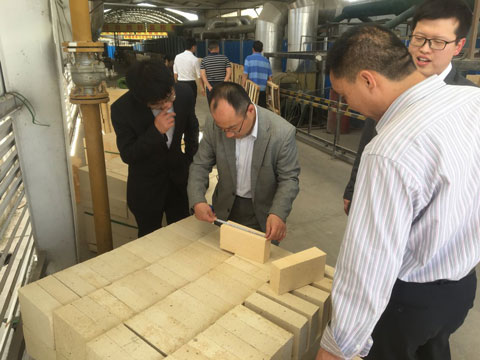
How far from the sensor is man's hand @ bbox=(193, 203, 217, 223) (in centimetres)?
213

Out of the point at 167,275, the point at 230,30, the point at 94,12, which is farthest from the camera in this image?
the point at 230,30

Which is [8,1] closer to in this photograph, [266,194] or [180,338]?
[266,194]

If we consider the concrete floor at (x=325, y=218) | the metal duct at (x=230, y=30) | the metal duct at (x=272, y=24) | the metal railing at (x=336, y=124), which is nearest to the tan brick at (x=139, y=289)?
the concrete floor at (x=325, y=218)

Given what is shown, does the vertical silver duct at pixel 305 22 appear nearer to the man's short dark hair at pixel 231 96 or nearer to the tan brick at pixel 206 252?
the man's short dark hair at pixel 231 96

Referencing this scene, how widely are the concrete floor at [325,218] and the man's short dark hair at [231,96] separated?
2.13m

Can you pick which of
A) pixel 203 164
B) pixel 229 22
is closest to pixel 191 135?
pixel 203 164

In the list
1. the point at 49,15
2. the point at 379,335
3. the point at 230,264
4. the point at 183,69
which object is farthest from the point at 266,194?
the point at 183,69

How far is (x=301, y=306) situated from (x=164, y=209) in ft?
5.25

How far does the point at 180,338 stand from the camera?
132 centimetres

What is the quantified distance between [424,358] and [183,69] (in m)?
7.58

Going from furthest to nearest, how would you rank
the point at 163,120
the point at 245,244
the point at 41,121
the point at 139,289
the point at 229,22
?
the point at 229,22 < the point at 41,121 < the point at 163,120 < the point at 245,244 < the point at 139,289

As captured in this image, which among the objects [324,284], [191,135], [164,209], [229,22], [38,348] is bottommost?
[38,348]

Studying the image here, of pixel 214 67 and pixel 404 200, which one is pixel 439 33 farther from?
pixel 214 67

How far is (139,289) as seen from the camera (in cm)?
159
